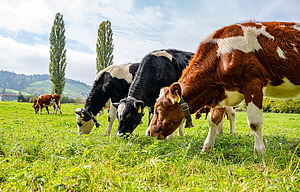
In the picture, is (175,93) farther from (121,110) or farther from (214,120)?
(121,110)

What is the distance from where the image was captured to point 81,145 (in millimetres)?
3949

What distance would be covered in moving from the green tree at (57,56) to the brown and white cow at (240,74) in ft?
144

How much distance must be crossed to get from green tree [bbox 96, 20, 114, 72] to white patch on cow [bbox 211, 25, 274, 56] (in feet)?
125

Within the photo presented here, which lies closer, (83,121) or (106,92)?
(83,121)

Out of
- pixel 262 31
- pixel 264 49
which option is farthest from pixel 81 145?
pixel 262 31

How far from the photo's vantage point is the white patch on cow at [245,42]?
385cm

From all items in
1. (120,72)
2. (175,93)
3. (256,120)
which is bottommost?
(256,120)

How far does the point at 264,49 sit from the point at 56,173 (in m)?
3.92

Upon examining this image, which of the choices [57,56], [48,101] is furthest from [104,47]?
[48,101]

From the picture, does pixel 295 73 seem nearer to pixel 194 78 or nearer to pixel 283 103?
pixel 194 78

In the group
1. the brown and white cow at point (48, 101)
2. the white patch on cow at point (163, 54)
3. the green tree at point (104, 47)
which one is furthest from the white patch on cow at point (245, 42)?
the green tree at point (104, 47)

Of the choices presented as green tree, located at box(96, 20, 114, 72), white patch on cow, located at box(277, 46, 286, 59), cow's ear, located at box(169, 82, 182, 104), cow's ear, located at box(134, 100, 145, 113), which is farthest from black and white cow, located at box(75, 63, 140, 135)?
green tree, located at box(96, 20, 114, 72)

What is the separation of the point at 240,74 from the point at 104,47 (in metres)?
41.4

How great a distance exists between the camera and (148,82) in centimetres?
678
